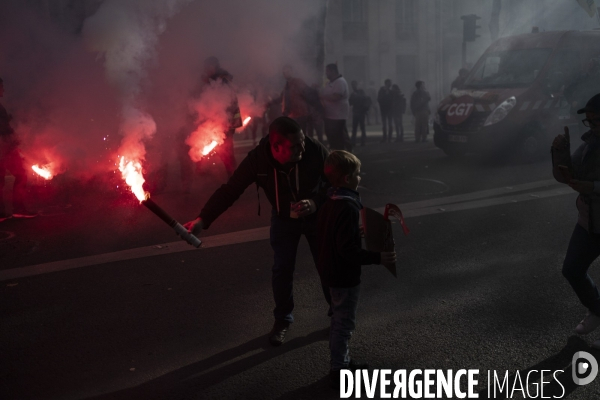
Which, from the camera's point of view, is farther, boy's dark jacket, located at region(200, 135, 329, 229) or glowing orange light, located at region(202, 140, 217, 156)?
glowing orange light, located at region(202, 140, 217, 156)

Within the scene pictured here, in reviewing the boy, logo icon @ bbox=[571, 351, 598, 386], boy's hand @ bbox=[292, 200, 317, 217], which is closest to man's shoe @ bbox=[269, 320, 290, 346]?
the boy

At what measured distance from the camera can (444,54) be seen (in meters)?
33.9

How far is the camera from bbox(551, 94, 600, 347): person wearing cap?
3.87 metres

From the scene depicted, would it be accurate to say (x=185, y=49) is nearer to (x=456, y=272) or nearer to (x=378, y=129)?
(x=456, y=272)

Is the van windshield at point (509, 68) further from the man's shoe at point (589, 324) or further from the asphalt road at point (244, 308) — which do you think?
the man's shoe at point (589, 324)

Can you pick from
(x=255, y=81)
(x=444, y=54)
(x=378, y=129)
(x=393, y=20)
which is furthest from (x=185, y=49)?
(x=444, y=54)

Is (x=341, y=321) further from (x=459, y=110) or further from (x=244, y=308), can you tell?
(x=459, y=110)

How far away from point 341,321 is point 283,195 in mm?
994

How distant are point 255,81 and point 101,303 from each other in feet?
19.9

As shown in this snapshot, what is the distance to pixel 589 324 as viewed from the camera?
4.16 meters

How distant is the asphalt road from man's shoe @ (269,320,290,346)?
0.06m

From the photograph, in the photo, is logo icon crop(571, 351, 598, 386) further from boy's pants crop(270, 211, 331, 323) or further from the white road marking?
the white road marking

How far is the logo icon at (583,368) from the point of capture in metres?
3.65

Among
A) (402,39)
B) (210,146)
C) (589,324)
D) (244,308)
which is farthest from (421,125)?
(402,39)
